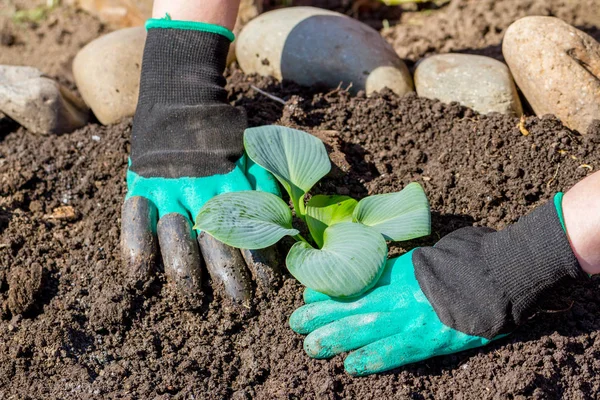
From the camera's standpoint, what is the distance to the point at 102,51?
2629 mm

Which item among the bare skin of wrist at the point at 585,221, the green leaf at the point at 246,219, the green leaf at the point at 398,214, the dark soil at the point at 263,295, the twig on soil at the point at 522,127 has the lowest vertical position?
the dark soil at the point at 263,295

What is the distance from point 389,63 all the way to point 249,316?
1212 mm

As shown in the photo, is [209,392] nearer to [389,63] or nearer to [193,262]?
[193,262]

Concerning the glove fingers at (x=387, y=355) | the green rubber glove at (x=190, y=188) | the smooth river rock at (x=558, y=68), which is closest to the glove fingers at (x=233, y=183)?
the green rubber glove at (x=190, y=188)

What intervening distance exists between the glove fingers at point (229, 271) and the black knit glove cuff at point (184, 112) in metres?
0.28

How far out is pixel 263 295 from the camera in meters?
1.95

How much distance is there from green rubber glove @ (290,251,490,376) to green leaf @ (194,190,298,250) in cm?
24

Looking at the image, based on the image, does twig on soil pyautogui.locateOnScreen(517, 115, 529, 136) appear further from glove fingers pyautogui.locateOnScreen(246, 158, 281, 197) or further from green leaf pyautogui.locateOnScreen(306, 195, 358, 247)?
glove fingers pyautogui.locateOnScreen(246, 158, 281, 197)

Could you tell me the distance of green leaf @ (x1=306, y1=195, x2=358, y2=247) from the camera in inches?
79.1

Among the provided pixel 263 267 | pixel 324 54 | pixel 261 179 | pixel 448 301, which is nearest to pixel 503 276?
pixel 448 301

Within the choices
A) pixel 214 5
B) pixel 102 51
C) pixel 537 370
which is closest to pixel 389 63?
pixel 214 5

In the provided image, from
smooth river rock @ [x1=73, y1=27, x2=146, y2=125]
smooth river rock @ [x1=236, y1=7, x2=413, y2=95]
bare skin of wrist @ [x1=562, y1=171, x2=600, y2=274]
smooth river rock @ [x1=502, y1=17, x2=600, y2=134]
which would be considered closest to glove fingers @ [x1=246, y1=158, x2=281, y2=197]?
smooth river rock @ [x1=236, y1=7, x2=413, y2=95]

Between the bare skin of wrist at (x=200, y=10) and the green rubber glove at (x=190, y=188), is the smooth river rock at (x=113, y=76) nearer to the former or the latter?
the bare skin of wrist at (x=200, y=10)

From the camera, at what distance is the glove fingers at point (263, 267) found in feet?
6.32
